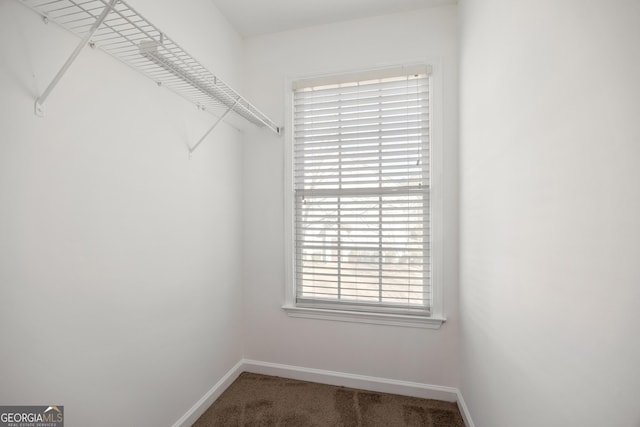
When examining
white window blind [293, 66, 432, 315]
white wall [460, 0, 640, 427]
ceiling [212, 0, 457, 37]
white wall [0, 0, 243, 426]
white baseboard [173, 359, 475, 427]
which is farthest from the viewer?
white window blind [293, 66, 432, 315]

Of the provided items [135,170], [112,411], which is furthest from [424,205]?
[112,411]

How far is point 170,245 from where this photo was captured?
159 cm

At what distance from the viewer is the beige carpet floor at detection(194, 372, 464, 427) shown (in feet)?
5.77

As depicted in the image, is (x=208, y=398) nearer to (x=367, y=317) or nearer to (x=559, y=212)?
(x=367, y=317)

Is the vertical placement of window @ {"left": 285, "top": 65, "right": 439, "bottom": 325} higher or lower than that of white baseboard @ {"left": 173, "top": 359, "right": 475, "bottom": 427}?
higher

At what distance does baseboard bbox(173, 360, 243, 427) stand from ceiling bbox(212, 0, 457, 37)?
2582 millimetres

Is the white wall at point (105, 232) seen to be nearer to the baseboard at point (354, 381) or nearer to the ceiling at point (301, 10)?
the ceiling at point (301, 10)

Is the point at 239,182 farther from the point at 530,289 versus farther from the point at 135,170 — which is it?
the point at 530,289

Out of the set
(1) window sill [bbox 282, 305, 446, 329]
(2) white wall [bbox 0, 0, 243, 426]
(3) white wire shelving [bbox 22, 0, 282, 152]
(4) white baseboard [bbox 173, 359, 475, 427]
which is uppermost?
(3) white wire shelving [bbox 22, 0, 282, 152]

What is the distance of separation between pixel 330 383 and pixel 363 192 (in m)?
1.42

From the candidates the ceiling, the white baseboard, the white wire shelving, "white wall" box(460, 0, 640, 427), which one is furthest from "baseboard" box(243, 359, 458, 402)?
the ceiling

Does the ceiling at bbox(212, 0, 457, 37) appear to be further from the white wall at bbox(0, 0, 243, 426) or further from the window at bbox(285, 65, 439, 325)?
the window at bbox(285, 65, 439, 325)

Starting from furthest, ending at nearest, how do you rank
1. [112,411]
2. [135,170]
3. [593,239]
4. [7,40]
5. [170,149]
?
[170,149] → [135,170] → [112,411] → [7,40] → [593,239]

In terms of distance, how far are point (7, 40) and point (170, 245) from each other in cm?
100
